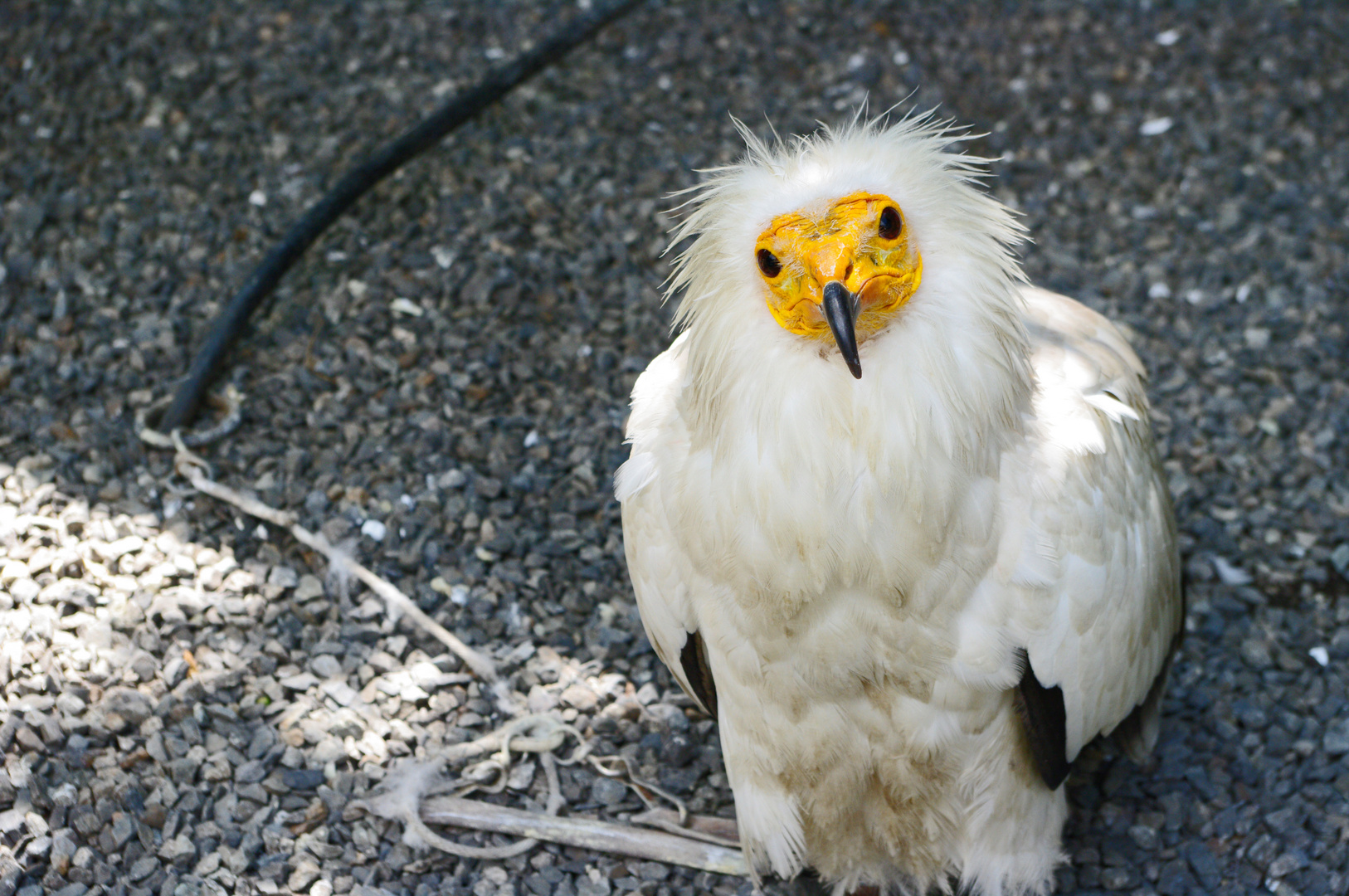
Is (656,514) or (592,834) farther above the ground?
(656,514)

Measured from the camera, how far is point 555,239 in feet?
15.5

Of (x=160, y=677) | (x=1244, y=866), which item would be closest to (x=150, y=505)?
(x=160, y=677)

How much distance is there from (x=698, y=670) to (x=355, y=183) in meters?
2.70

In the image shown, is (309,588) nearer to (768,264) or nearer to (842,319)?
(768,264)

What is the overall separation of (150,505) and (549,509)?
1.31 metres

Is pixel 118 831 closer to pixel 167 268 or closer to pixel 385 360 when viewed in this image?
pixel 385 360

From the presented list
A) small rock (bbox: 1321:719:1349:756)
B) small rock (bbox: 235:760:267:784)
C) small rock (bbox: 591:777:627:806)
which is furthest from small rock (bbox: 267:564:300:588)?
small rock (bbox: 1321:719:1349:756)

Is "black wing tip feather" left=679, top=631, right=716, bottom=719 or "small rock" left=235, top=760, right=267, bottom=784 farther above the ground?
"small rock" left=235, top=760, right=267, bottom=784

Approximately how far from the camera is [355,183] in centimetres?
463

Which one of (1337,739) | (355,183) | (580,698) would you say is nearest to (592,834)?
(580,698)

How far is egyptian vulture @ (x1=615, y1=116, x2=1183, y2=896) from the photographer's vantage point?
2.31 m

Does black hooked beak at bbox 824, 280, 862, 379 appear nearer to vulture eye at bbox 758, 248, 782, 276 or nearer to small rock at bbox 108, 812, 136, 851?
vulture eye at bbox 758, 248, 782, 276

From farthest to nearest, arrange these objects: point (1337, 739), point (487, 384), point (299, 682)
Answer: point (487, 384), point (299, 682), point (1337, 739)

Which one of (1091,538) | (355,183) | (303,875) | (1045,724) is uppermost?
(355,183)
